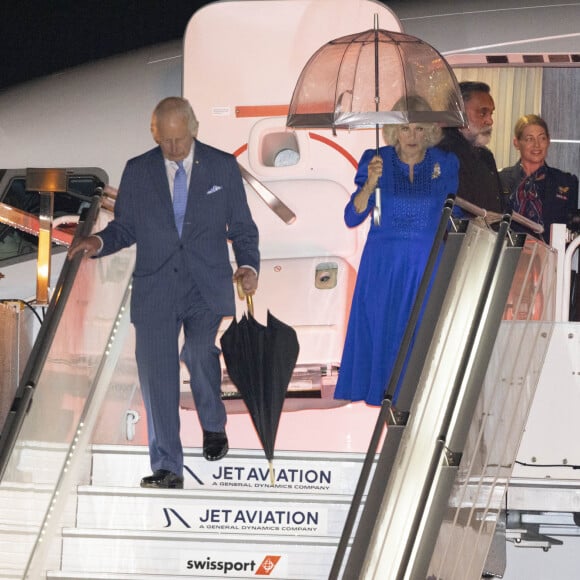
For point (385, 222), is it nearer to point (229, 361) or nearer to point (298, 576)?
point (229, 361)

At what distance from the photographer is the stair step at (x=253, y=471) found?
18.6 ft

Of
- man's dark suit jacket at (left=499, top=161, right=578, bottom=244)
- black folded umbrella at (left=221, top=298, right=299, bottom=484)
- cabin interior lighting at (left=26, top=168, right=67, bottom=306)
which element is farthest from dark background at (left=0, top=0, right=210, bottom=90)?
black folded umbrella at (left=221, top=298, right=299, bottom=484)

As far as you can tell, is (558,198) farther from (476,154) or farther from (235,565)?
(235,565)

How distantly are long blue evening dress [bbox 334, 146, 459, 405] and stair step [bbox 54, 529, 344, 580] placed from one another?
0.72m

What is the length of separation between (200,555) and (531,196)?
2.94 metres

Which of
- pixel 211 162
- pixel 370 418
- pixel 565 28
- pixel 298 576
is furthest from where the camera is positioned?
pixel 565 28

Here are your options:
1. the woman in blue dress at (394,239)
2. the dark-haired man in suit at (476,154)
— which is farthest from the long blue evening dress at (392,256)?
the dark-haired man in suit at (476,154)

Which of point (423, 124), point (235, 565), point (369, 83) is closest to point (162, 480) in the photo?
point (235, 565)

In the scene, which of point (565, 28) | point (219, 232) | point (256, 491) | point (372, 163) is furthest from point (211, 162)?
point (565, 28)

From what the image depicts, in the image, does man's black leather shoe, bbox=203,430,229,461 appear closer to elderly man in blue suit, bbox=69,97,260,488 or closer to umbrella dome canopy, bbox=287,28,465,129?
elderly man in blue suit, bbox=69,97,260,488

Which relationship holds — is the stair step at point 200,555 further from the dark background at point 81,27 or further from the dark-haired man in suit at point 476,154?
the dark background at point 81,27

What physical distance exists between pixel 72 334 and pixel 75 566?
35.5 inches

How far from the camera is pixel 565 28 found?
26.8ft

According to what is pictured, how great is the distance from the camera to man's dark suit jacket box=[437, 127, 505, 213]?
251 inches
